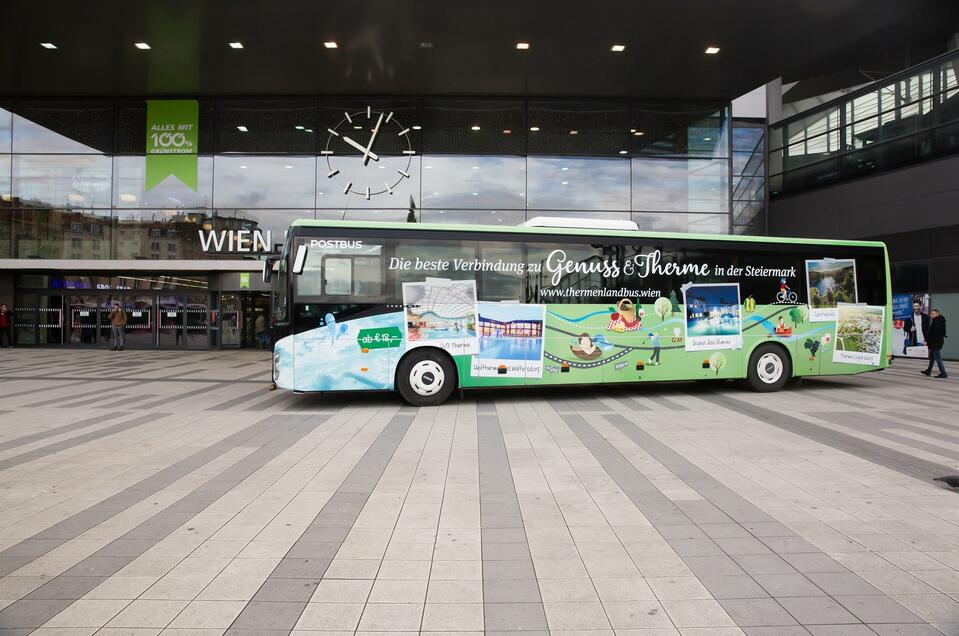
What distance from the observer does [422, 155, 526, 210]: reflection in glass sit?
69.1 feet

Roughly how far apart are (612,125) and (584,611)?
2085 cm

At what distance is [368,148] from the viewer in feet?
69.6

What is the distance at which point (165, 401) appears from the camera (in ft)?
33.4

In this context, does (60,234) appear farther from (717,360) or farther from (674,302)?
(717,360)

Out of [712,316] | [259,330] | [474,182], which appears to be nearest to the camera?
[712,316]

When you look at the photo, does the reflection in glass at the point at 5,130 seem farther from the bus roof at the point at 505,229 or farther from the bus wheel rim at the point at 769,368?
the bus wheel rim at the point at 769,368

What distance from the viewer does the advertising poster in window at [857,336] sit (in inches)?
460

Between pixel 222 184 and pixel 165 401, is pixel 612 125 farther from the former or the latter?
pixel 165 401

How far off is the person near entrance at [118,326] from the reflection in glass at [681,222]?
66.9 ft

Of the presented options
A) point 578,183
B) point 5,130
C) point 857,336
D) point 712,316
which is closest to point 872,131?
point 578,183

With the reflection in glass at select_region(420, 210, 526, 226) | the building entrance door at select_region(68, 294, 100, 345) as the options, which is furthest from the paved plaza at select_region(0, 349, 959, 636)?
the building entrance door at select_region(68, 294, 100, 345)

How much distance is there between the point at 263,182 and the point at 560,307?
1573cm

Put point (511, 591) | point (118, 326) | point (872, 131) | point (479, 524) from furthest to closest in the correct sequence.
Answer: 1. point (118, 326)
2. point (872, 131)
3. point (479, 524)
4. point (511, 591)

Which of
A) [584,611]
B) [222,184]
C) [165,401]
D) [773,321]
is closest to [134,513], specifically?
[584,611]
